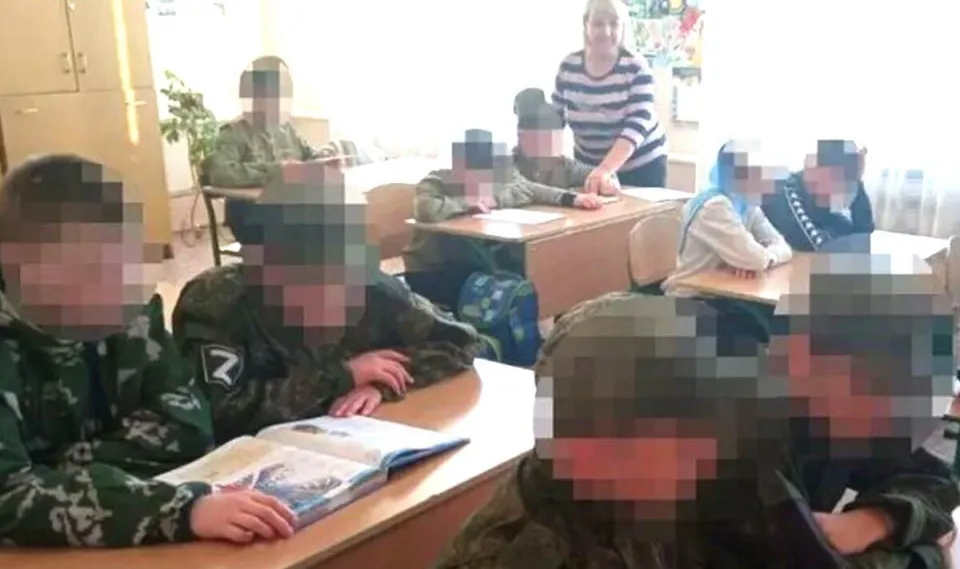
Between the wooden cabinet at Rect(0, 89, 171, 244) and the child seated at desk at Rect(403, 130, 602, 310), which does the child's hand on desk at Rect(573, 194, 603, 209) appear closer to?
the child seated at desk at Rect(403, 130, 602, 310)

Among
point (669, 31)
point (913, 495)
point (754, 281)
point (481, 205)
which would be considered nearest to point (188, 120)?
point (669, 31)

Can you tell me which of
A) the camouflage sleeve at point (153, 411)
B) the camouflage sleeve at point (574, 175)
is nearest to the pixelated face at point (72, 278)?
the camouflage sleeve at point (153, 411)

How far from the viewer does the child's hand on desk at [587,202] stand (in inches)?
165

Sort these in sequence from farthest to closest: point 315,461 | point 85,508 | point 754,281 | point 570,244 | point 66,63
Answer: point 66,63
point 570,244
point 754,281
point 315,461
point 85,508

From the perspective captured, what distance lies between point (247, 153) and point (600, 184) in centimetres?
175

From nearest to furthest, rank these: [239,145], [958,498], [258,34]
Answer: [958,498] → [239,145] → [258,34]

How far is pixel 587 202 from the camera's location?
4.20 m

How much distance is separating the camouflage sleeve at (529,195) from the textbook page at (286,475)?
2.63m

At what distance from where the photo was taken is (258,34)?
7.73 meters

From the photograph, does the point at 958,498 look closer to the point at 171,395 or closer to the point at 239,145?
the point at 171,395

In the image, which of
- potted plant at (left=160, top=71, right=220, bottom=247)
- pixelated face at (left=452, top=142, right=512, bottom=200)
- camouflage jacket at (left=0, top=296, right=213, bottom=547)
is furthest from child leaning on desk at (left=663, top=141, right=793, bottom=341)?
potted plant at (left=160, top=71, right=220, bottom=247)

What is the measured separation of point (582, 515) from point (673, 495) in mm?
126

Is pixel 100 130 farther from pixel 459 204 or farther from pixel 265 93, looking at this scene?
pixel 459 204

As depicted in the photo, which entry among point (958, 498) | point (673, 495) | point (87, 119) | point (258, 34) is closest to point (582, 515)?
point (673, 495)
